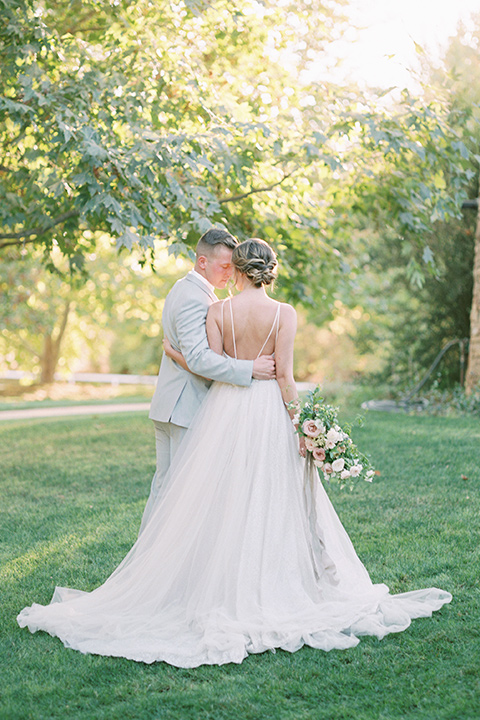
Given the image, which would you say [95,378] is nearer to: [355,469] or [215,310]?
[215,310]

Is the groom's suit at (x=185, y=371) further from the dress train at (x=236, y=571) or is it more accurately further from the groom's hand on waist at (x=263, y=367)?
the dress train at (x=236, y=571)

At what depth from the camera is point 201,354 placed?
4.01 meters

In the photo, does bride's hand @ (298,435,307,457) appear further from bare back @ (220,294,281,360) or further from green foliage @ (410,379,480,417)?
green foliage @ (410,379,480,417)

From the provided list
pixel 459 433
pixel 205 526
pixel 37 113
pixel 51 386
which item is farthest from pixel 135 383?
pixel 205 526

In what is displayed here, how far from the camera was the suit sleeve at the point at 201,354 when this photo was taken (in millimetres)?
3988

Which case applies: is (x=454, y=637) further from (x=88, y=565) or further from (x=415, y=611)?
(x=88, y=565)

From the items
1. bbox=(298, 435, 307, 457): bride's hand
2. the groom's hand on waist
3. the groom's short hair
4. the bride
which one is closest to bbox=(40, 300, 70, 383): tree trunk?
the groom's short hair

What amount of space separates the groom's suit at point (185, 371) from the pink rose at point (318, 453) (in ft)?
1.81

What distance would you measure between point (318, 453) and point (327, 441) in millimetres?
91

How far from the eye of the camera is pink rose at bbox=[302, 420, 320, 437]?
150 inches

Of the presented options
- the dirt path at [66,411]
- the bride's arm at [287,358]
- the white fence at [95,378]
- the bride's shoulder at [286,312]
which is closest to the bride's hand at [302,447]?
the bride's arm at [287,358]

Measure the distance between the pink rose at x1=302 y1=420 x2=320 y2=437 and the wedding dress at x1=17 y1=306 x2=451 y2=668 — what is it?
244 mm

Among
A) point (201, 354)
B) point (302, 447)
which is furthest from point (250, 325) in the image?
point (302, 447)

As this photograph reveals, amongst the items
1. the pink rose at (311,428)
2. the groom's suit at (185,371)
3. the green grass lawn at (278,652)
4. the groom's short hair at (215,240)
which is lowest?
the green grass lawn at (278,652)
